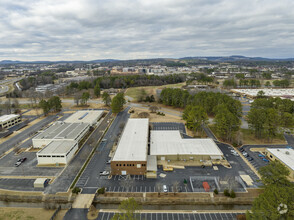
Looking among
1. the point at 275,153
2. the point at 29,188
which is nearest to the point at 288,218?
the point at 275,153

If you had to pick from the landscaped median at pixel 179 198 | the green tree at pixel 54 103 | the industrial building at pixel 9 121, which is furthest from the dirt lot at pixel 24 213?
the green tree at pixel 54 103

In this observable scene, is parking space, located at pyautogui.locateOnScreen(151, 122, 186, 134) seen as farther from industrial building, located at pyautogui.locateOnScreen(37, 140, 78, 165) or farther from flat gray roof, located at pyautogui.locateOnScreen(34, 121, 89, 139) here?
industrial building, located at pyautogui.locateOnScreen(37, 140, 78, 165)

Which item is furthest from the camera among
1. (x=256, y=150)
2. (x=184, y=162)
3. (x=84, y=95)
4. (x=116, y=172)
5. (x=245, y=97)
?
(x=245, y=97)

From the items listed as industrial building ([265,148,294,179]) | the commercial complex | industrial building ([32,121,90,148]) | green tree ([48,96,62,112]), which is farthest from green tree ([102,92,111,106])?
industrial building ([265,148,294,179])

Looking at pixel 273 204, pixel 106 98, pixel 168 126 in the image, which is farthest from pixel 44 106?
pixel 273 204

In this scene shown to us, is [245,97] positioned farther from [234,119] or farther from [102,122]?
[102,122]
